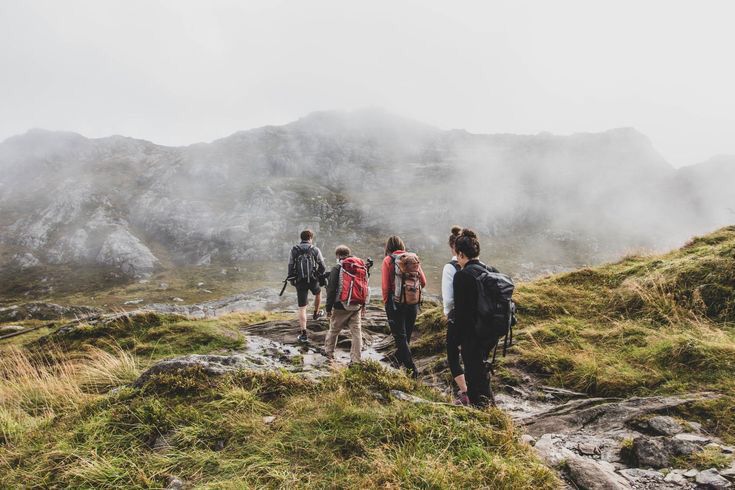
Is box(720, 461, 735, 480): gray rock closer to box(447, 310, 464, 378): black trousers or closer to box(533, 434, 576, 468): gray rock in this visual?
box(533, 434, 576, 468): gray rock

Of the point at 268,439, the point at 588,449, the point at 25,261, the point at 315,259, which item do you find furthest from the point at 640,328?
the point at 25,261

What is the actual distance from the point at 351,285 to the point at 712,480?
23.9 ft

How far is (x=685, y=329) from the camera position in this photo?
8492 millimetres

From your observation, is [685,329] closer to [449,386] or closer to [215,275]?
[449,386]

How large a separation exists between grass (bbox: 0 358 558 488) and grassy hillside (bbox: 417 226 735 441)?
377 centimetres

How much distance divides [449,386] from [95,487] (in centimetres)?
663

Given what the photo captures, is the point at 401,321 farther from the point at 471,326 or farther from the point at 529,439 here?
the point at 529,439

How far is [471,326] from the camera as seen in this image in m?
6.50

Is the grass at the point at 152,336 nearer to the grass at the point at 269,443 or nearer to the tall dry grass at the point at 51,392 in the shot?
the tall dry grass at the point at 51,392

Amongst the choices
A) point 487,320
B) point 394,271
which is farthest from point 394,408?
point 394,271

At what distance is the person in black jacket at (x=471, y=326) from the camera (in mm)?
6406

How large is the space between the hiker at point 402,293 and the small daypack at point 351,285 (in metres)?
0.76

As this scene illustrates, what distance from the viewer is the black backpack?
607cm

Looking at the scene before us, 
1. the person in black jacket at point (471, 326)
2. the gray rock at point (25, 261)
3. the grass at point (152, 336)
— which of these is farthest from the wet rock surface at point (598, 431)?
the gray rock at point (25, 261)
